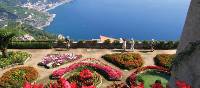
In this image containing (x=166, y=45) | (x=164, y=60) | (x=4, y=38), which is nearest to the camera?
(x=164, y=60)

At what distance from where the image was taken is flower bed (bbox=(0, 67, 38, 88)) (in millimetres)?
36656

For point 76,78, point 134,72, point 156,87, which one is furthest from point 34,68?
point 156,87

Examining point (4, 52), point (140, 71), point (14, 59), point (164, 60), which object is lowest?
point (140, 71)

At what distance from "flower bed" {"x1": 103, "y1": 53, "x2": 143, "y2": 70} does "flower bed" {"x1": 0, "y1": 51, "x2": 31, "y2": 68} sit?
821cm

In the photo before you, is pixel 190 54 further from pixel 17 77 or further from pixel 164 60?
pixel 17 77

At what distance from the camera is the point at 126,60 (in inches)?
1656

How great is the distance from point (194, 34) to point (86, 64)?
1646 cm

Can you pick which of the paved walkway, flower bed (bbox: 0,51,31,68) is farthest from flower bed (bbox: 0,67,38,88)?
flower bed (bbox: 0,51,31,68)

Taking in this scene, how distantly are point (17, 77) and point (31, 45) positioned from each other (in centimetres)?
961

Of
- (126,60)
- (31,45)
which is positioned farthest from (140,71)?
(31,45)

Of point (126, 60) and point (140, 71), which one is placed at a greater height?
point (126, 60)

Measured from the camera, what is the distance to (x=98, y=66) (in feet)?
133

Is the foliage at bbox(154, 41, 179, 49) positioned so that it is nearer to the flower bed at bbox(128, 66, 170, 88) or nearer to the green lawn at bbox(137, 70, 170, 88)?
the flower bed at bbox(128, 66, 170, 88)

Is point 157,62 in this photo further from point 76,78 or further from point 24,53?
point 24,53
